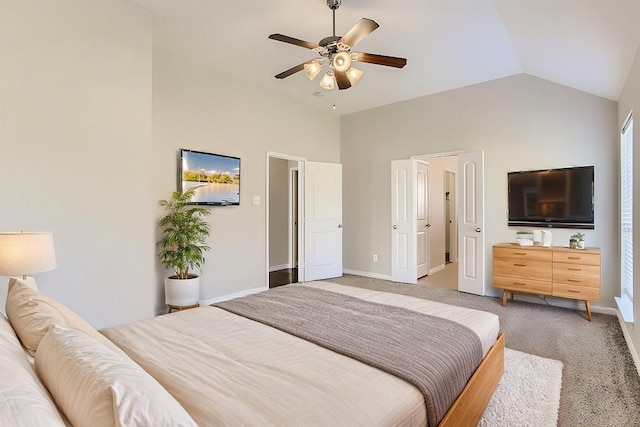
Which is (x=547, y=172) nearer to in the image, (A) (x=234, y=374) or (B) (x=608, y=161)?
(B) (x=608, y=161)

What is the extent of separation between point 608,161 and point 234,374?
15.1 ft

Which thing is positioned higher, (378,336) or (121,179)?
(121,179)

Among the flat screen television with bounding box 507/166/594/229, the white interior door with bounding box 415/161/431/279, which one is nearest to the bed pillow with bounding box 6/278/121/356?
the flat screen television with bounding box 507/166/594/229

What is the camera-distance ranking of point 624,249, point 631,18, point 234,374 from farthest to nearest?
point 624,249
point 631,18
point 234,374

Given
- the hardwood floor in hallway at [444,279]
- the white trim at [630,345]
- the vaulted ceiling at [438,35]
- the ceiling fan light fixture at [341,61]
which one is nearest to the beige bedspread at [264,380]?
the ceiling fan light fixture at [341,61]

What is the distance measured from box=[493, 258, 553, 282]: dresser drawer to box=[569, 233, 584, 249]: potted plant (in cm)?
36

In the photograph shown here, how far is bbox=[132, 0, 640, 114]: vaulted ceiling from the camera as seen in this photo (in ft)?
8.53

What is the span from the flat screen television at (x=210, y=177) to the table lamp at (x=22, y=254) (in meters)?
2.02

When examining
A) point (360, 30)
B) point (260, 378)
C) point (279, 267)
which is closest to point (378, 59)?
point (360, 30)

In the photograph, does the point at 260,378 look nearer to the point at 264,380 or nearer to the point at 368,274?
the point at 264,380

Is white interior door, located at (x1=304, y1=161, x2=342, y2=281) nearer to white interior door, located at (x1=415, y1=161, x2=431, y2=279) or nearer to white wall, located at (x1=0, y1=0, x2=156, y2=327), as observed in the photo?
white interior door, located at (x1=415, y1=161, x2=431, y2=279)

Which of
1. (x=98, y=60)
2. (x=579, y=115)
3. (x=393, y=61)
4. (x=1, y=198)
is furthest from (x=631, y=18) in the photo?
(x=1, y=198)

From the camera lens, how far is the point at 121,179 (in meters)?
2.88

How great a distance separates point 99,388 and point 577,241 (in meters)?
4.61
